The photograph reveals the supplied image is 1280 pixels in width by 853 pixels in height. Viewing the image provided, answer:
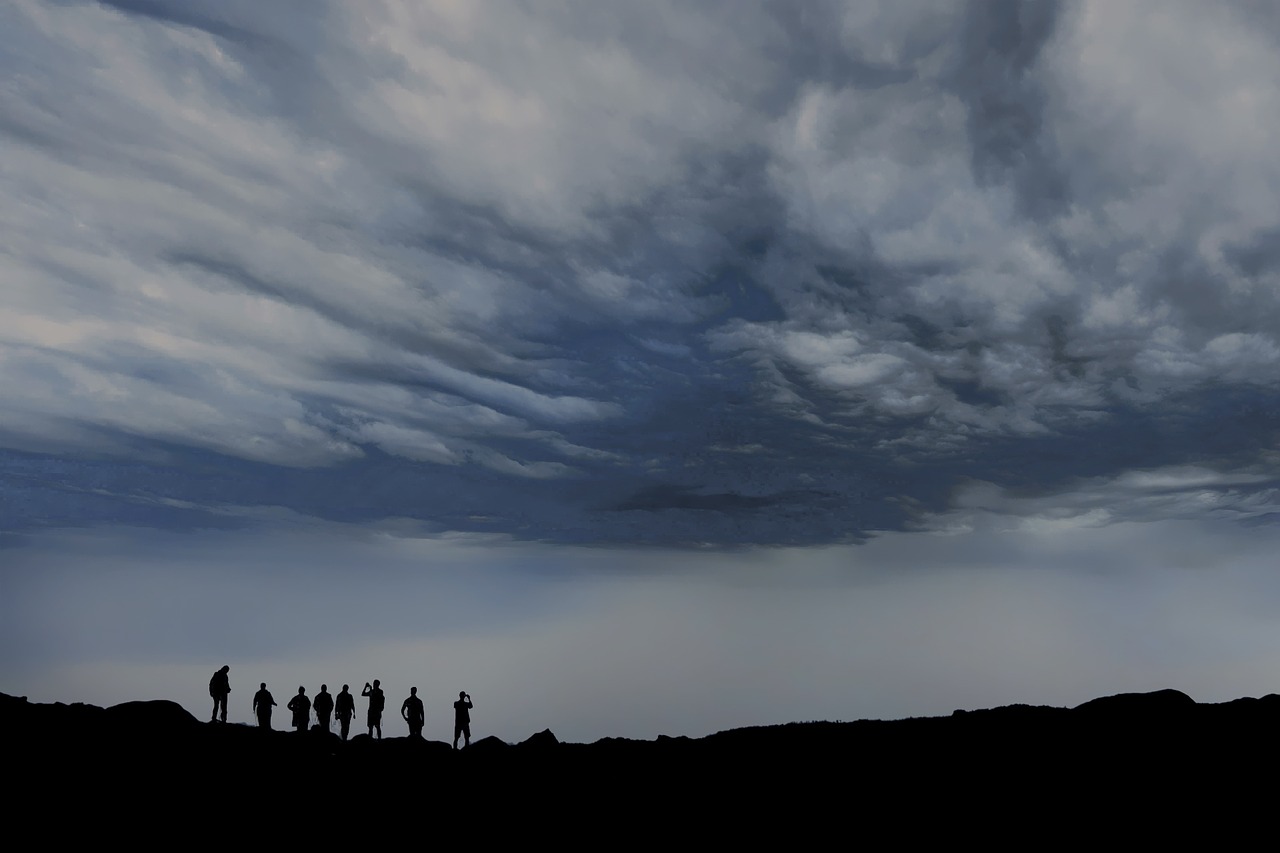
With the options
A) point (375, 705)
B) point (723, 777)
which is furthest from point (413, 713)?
point (723, 777)

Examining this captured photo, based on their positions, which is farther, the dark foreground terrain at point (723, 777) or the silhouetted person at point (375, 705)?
the silhouetted person at point (375, 705)

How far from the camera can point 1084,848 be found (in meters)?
23.4

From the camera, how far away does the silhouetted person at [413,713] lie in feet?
128

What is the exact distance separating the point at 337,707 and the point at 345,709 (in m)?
0.44

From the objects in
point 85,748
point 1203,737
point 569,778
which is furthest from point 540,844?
point 1203,737

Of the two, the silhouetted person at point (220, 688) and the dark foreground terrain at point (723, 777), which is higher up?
the silhouetted person at point (220, 688)

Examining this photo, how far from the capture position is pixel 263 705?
38.4m

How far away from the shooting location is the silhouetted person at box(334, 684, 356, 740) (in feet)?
126

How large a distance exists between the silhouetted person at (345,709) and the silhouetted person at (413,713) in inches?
93.6

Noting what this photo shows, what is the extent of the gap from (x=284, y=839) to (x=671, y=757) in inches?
600

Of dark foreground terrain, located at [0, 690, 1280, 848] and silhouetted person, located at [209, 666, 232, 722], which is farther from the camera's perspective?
silhouetted person, located at [209, 666, 232, 722]

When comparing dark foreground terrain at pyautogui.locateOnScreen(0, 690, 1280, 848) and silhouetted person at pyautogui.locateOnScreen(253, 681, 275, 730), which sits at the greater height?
silhouetted person at pyautogui.locateOnScreen(253, 681, 275, 730)

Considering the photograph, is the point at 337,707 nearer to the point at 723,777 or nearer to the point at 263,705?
the point at 263,705

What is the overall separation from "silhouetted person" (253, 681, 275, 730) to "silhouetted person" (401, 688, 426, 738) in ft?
19.6
